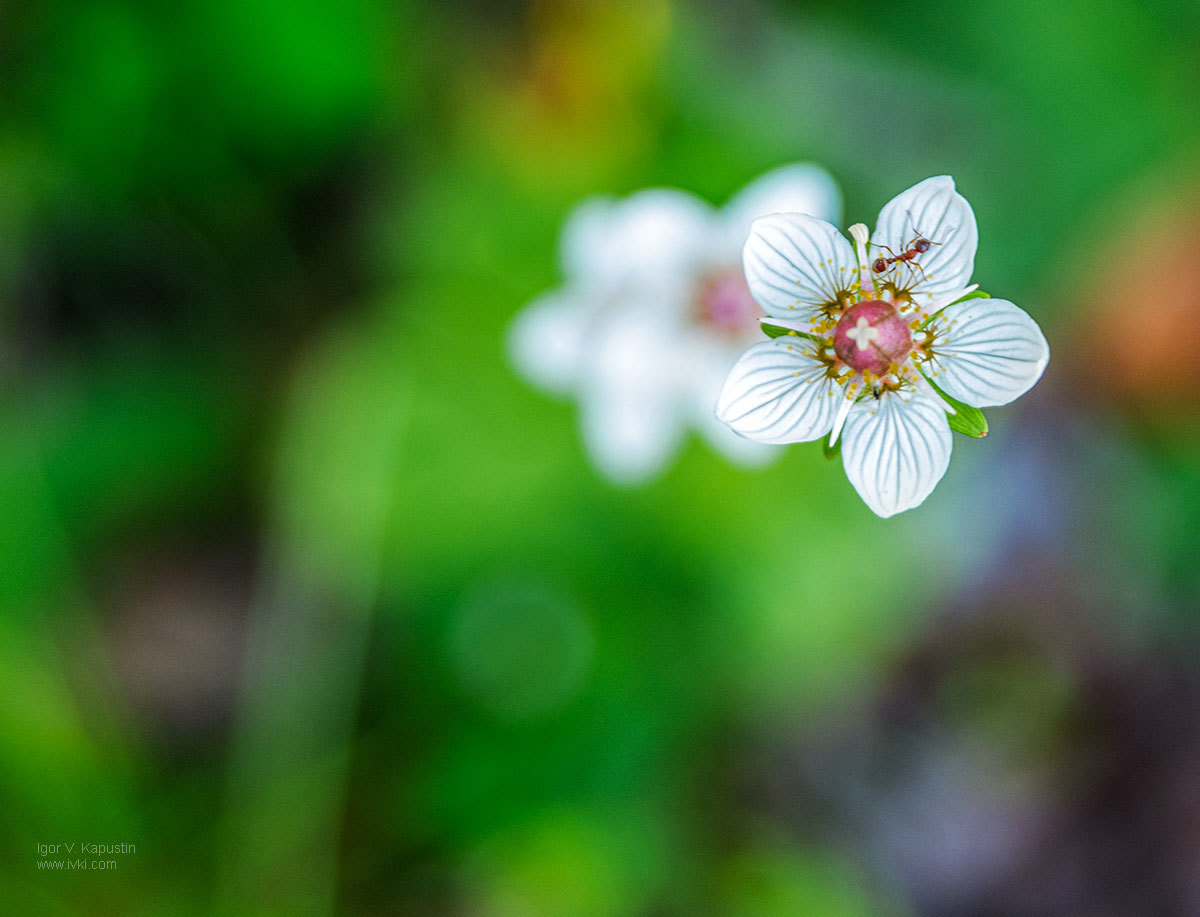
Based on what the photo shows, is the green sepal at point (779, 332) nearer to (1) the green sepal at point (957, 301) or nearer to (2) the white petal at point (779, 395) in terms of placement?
(2) the white petal at point (779, 395)

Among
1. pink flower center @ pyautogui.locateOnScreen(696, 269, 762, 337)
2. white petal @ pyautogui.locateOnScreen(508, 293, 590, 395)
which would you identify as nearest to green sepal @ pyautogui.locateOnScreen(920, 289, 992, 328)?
pink flower center @ pyautogui.locateOnScreen(696, 269, 762, 337)

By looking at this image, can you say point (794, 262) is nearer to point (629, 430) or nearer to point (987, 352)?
point (987, 352)

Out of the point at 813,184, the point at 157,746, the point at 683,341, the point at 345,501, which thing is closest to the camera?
the point at 813,184

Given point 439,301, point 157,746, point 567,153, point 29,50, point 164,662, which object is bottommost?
point 157,746

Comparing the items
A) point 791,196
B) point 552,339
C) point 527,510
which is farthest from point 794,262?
point 527,510

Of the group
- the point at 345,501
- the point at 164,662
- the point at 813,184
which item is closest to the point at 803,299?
the point at 813,184

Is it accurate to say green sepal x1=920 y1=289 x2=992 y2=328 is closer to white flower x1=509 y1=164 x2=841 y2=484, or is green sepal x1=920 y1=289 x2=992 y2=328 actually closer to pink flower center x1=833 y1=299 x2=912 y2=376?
pink flower center x1=833 y1=299 x2=912 y2=376

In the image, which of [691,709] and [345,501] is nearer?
[345,501]

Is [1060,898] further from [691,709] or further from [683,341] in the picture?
[683,341]
